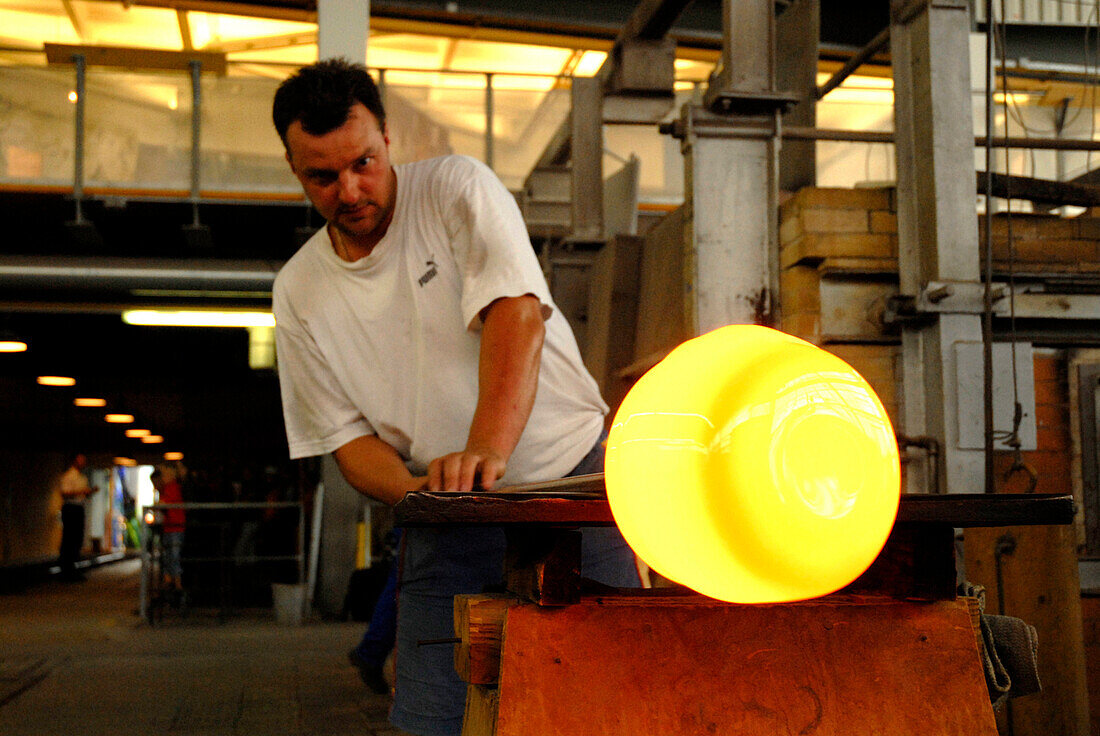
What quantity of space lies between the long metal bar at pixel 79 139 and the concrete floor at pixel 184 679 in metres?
3.86

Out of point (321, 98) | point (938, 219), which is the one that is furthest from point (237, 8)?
point (321, 98)

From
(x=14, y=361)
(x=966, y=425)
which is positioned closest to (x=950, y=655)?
(x=966, y=425)

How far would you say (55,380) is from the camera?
1477 cm

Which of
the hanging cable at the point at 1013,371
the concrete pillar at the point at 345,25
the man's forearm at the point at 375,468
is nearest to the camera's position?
the man's forearm at the point at 375,468

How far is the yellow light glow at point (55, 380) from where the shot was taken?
14.4 meters

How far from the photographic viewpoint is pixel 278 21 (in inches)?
478

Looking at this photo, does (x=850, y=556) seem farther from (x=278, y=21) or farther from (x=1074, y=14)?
(x=278, y=21)

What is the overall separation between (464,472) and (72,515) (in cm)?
1614

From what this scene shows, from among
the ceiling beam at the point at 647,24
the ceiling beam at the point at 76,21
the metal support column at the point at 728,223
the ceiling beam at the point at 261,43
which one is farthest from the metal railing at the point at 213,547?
the ceiling beam at the point at 76,21

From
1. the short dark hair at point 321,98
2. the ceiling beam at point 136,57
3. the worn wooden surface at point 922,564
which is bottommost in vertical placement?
the worn wooden surface at point 922,564

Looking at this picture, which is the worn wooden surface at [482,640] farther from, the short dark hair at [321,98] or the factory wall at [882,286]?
the factory wall at [882,286]

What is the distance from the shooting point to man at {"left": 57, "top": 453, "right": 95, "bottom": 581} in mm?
15312

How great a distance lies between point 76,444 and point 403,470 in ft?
71.9

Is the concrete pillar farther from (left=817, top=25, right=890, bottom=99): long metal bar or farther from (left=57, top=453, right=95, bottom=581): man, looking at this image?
(left=57, top=453, right=95, bottom=581): man
